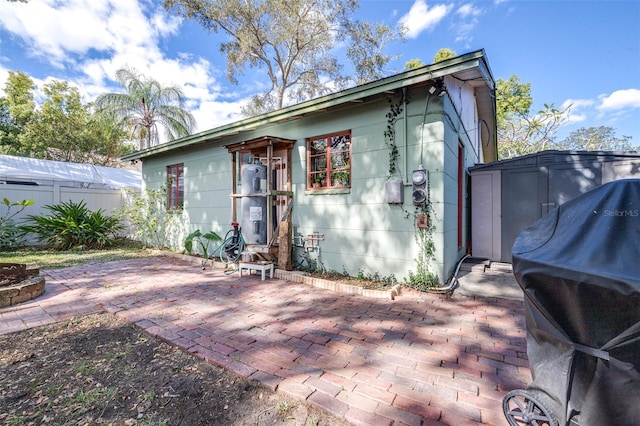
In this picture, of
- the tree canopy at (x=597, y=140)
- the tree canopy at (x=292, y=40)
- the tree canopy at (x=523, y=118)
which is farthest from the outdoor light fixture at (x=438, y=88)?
the tree canopy at (x=597, y=140)

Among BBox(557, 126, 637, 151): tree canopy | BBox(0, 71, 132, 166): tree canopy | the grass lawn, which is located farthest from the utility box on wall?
BBox(557, 126, 637, 151): tree canopy

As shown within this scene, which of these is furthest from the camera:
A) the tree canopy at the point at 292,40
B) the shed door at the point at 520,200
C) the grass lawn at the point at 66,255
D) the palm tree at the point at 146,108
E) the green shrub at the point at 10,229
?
the palm tree at the point at 146,108

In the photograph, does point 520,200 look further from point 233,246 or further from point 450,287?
point 233,246

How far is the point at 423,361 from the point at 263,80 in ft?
51.4

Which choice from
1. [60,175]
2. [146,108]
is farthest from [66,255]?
[146,108]

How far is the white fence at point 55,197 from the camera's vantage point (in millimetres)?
8539

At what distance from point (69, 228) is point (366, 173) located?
8906mm

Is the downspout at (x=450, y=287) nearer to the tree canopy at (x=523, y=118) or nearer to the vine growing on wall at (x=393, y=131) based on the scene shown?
the vine growing on wall at (x=393, y=131)

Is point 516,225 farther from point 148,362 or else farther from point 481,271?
point 148,362

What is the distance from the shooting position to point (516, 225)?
575 centimetres

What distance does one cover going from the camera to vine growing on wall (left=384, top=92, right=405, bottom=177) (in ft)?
14.6

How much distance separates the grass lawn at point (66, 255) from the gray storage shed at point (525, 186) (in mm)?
8453

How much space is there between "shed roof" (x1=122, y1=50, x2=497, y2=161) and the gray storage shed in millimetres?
1749

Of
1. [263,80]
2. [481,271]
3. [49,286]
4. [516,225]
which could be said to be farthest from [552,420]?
[263,80]
